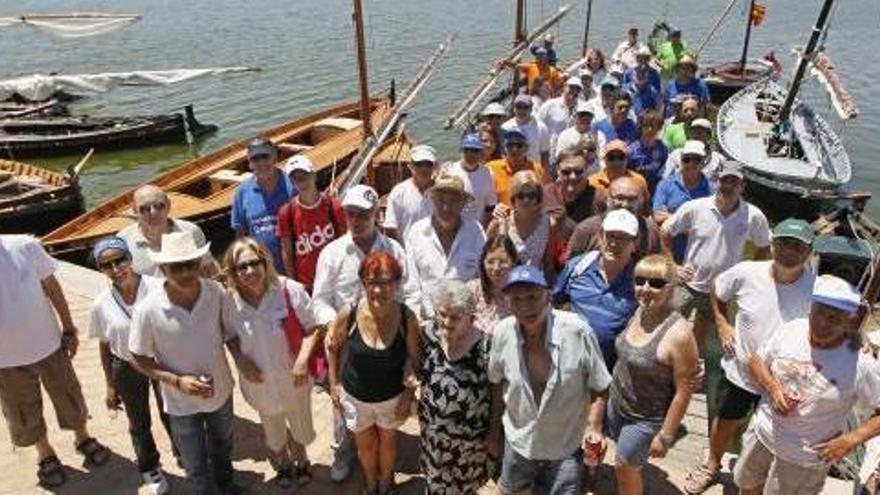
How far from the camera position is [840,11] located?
40438mm

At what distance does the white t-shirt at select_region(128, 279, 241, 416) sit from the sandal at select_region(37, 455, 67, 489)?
1.69m

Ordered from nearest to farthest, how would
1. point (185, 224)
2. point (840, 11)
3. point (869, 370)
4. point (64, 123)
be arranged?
point (869, 370), point (185, 224), point (64, 123), point (840, 11)

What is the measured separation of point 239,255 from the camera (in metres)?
4.43

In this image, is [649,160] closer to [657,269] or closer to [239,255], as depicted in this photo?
[657,269]

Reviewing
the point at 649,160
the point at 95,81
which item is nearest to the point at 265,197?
the point at 649,160

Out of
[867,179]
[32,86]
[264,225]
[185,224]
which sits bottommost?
[867,179]

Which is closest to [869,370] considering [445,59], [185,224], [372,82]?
[185,224]

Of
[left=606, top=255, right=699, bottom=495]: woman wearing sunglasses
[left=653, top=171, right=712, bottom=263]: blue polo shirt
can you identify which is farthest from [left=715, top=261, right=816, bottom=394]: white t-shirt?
[left=653, top=171, right=712, bottom=263]: blue polo shirt

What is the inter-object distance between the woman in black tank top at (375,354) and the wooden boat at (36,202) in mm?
12028

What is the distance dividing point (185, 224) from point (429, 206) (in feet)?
6.54

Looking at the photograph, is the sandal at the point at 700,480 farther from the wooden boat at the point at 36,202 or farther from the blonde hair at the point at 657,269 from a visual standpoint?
the wooden boat at the point at 36,202

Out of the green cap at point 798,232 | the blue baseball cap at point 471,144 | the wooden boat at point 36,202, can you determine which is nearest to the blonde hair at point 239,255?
the blue baseball cap at point 471,144

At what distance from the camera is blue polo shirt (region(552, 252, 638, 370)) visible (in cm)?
458

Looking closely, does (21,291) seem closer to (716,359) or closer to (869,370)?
(869,370)
